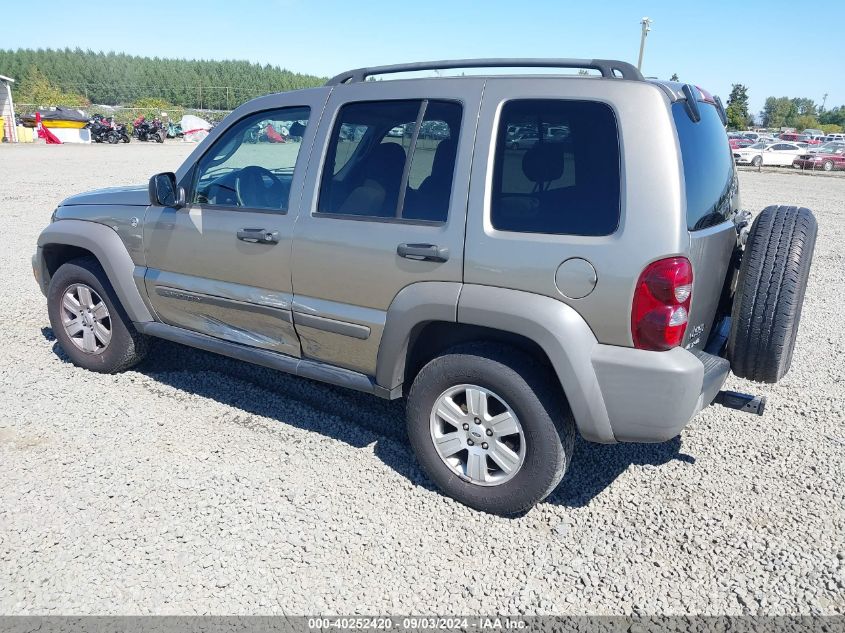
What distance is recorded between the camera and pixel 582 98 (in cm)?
281

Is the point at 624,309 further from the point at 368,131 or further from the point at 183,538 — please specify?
the point at 183,538

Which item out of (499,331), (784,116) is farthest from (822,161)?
(784,116)

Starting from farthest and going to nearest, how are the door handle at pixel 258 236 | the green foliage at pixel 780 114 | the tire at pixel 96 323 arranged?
the green foliage at pixel 780 114 → the tire at pixel 96 323 → the door handle at pixel 258 236

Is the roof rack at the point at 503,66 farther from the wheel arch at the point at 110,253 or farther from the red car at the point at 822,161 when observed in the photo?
the red car at the point at 822,161

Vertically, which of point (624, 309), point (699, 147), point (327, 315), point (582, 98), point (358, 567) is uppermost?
point (582, 98)

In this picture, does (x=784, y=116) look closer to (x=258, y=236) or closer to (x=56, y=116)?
(x=56, y=116)

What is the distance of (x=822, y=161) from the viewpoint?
31000 mm

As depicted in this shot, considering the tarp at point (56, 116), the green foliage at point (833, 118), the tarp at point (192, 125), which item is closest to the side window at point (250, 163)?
the tarp at point (192, 125)

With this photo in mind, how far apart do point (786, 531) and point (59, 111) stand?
43.4m

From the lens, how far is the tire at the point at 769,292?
2.94 metres

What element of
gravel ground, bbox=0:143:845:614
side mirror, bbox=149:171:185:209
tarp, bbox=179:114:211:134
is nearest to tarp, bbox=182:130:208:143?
tarp, bbox=179:114:211:134

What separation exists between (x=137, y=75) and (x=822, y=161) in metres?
99.5

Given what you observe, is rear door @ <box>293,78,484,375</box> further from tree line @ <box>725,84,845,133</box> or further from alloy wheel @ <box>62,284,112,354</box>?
tree line @ <box>725,84,845,133</box>

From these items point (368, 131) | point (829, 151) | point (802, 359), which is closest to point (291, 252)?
point (368, 131)
